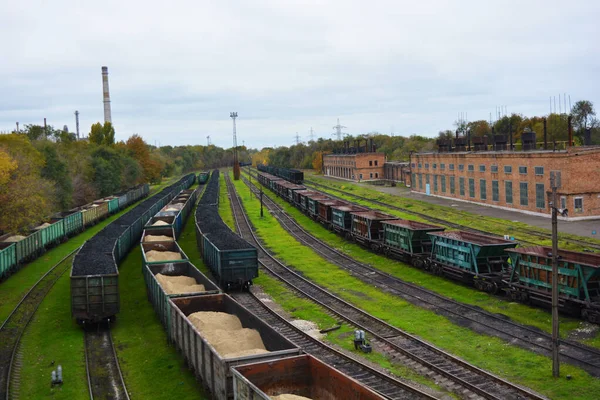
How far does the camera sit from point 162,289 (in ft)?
69.4

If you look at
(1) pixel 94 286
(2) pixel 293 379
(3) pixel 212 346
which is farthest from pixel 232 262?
(2) pixel 293 379

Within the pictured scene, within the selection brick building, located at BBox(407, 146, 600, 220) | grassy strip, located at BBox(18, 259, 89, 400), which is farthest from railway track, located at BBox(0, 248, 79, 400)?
brick building, located at BBox(407, 146, 600, 220)

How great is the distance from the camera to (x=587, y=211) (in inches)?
1827

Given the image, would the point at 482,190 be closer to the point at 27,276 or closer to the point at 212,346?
the point at 27,276

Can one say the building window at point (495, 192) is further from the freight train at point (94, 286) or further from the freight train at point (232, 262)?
the freight train at point (94, 286)

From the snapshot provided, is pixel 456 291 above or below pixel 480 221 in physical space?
below

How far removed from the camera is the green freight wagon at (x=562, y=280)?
20.0 m

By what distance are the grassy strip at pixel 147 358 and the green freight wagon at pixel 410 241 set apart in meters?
14.5

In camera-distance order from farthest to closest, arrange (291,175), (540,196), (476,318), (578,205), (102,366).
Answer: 1. (291,175)
2. (540,196)
3. (578,205)
4. (476,318)
5. (102,366)

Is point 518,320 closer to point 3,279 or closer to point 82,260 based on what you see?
point 82,260

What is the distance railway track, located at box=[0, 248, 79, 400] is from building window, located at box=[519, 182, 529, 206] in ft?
128

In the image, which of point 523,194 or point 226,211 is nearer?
point 523,194

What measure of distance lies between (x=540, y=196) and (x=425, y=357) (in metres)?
36.3

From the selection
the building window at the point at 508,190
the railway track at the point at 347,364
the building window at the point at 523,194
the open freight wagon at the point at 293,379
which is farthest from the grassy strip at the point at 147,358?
the building window at the point at 508,190
